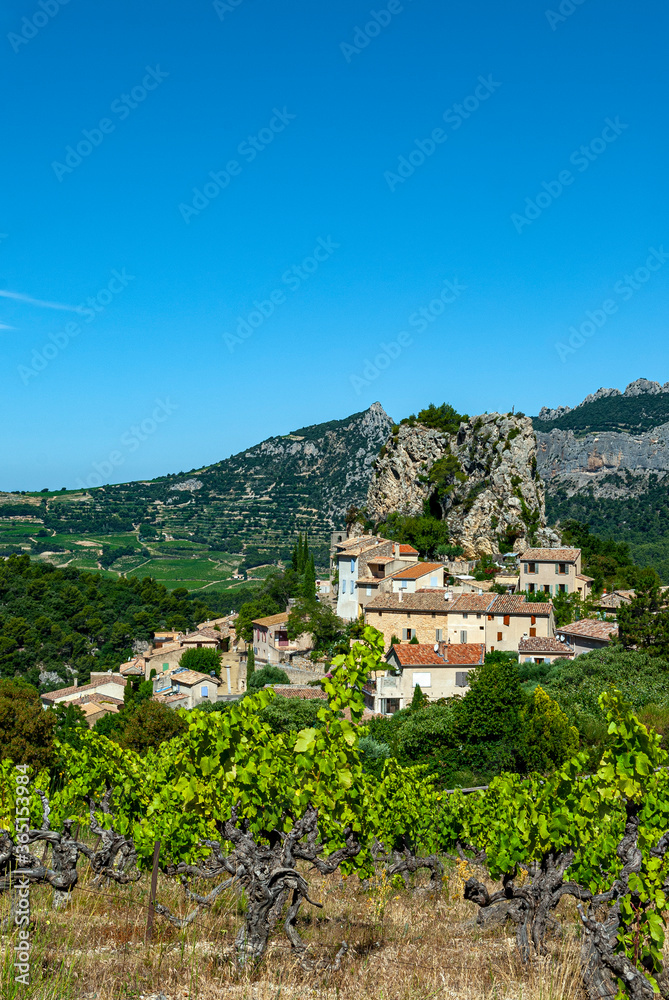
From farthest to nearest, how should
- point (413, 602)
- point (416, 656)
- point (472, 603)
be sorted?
point (413, 602) → point (472, 603) → point (416, 656)

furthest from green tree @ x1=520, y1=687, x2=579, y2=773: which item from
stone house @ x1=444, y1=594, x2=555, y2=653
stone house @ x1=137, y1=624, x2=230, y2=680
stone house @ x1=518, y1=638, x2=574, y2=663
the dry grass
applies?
stone house @ x1=137, y1=624, x2=230, y2=680

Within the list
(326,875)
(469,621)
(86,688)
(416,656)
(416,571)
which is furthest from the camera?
(86,688)

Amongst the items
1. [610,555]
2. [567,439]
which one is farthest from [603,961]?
[567,439]

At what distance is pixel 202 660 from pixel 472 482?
24116 millimetres

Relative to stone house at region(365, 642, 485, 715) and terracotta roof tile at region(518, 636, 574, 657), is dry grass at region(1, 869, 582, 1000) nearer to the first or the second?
stone house at region(365, 642, 485, 715)

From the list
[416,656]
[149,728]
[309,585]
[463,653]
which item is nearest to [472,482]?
[309,585]

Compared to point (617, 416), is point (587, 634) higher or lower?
lower

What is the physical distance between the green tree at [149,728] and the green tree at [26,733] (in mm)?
2699

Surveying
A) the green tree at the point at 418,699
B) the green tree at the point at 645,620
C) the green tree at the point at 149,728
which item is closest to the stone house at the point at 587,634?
the green tree at the point at 645,620

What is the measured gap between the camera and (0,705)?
2581 cm

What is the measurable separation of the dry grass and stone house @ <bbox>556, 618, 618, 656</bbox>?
29.3 m

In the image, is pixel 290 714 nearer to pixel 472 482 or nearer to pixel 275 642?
pixel 275 642

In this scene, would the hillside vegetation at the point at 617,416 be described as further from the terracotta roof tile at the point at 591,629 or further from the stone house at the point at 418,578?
the terracotta roof tile at the point at 591,629

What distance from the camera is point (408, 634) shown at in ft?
125
